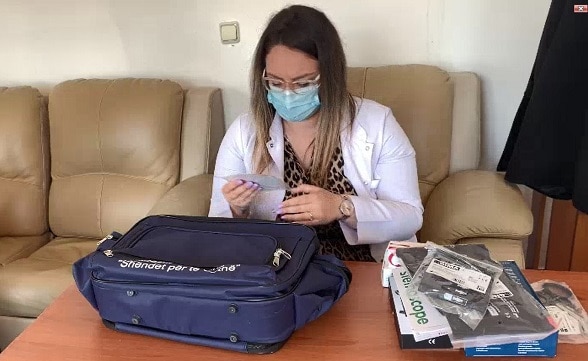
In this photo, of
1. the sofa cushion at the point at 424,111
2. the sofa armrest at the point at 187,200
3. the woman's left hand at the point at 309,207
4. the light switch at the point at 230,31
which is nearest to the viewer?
the woman's left hand at the point at 309,207

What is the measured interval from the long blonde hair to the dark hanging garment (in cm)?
55

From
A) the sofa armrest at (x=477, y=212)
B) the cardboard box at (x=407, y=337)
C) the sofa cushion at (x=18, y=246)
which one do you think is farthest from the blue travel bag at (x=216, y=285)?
the sofa cushion at (x=18, y=246)

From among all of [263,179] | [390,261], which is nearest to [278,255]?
[390,261]

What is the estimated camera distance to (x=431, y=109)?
80.0 inches

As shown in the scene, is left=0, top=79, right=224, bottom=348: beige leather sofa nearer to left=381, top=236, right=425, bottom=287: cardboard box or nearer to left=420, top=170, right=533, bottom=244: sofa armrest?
left=420, top=170, right=533, bottom=244: sofa armrest

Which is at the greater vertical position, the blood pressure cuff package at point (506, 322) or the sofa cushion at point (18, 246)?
the blood pressure cuff package at point (506, 322)

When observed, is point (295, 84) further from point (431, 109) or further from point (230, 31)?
point (230, 31)

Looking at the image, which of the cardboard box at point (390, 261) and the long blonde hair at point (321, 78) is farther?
the long blonde hair at point (321, 78)

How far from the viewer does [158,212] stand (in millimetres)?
1848

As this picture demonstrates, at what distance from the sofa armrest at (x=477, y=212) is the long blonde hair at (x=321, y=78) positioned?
0.42 metres

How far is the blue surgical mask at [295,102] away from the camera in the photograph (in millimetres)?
1513

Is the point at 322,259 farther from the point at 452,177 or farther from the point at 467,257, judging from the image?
the point at 452,177

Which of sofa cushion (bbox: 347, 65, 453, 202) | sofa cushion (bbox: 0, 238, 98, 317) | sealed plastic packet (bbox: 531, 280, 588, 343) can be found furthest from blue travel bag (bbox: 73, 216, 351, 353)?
sofa cushion (bbox: 347, 65, 453, 202)

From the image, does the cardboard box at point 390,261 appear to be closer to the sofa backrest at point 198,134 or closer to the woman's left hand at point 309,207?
the woman's left hand at point 309,207
